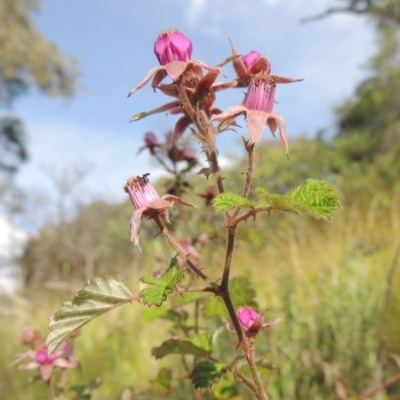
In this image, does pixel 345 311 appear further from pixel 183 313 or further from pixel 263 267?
pixel 263 267

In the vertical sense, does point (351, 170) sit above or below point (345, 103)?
below

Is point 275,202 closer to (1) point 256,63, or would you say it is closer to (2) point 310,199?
(2) point 310,199

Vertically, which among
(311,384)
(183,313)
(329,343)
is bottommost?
(311,384)

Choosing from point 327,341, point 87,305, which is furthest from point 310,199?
point 327,341

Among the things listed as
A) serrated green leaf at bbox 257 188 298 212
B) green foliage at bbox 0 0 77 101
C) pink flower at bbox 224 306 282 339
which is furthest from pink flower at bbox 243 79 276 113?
green foliage at bbox 0 0 77 101

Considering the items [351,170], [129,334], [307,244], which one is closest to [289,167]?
[351,170]

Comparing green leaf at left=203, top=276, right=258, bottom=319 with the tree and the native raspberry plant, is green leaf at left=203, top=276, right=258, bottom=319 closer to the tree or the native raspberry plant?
the native raspberry plant

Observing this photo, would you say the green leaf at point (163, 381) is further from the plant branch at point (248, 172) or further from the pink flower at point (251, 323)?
the plant branch at point (248, 172)
